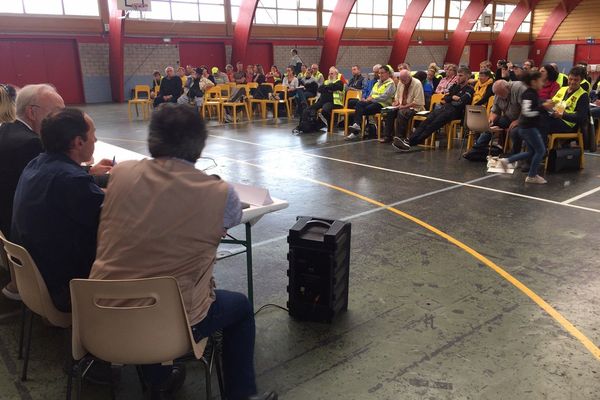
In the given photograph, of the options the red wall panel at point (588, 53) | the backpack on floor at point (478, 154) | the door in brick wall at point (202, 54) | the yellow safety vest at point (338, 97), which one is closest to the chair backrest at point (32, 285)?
the backpack on floor at point (478, 154)

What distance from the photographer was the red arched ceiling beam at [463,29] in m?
21.3

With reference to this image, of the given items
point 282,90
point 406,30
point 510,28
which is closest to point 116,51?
point 282,90

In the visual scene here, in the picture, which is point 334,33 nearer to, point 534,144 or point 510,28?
point 510,28

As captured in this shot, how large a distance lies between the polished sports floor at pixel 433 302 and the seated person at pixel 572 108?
82 centimetres

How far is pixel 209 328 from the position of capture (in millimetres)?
1712

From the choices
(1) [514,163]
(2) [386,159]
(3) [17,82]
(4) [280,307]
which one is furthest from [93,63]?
(4) [280,307]

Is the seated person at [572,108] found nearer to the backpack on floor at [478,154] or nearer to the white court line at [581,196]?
the backpack on floor at [478,154]

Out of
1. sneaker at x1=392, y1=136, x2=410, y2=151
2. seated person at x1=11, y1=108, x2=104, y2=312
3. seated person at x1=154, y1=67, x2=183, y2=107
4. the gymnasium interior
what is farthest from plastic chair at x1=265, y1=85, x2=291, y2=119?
seated person at x1=11, y1=108, x2=104, y2=312

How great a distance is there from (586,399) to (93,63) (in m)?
17.2

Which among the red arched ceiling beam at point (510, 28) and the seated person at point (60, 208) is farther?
the red arched ceiling beam at point (510, 28)

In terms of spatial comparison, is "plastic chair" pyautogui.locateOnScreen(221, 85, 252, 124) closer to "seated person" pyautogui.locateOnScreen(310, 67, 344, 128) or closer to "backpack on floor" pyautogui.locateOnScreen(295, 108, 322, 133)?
"backpack on floor" pyautogui.locateOnScreen(295, 108, 322, 133)

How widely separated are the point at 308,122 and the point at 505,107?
4.08m

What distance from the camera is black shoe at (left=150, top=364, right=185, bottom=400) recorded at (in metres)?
1.94

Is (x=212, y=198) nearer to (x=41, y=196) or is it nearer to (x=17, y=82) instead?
(x=41, y=196)
